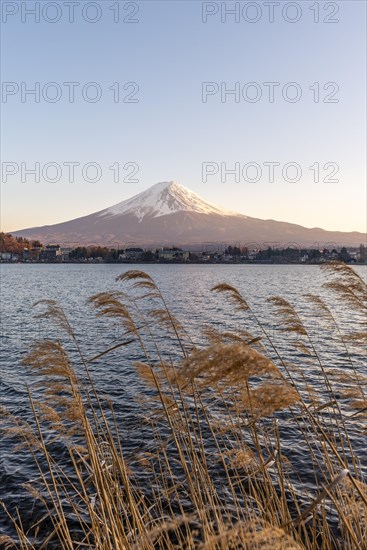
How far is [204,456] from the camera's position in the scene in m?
6.72

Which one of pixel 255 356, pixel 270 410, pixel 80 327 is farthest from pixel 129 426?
pixel 80 327

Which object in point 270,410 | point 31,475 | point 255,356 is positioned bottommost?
point 31,475

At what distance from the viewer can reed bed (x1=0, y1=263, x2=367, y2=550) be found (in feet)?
11.7

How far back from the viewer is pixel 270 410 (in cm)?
422

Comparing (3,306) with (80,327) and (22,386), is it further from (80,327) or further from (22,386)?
(22,386)

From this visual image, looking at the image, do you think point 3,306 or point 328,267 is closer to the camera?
point 328,267

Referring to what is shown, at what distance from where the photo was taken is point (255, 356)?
10.6 feet

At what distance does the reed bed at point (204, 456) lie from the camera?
11.7 feet

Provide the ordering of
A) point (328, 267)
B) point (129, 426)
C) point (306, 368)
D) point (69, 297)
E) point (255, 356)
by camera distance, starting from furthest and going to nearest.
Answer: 1. point (69, 297)
2. point (306, 368)
3. point (129, 426)
4. point (328, 267)
5. point (255, 356)

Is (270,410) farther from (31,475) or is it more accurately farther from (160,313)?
(31,475)

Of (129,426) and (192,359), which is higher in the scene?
(192,359)

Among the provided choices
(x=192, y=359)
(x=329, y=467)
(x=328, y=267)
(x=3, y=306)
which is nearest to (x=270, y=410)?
(x=192, y=359)

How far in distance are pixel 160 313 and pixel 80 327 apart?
31.9 m

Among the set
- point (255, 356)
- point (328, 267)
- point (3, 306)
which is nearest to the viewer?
point (255, 356)
